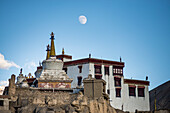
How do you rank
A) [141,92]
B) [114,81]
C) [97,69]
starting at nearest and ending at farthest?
[97,69], [114,81], [141,92]

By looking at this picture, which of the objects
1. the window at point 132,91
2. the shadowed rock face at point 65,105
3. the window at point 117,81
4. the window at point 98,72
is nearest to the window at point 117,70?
the window at point 117,81

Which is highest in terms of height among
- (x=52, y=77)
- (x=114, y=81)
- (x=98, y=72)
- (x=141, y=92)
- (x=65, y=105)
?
(x=98, y=72)

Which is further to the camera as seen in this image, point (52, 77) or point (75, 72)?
point (75, 72)

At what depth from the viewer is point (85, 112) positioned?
35.4m

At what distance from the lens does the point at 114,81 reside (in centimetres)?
6034

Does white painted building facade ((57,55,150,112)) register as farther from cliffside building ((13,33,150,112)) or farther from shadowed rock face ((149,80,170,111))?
shadowed rock face ((149,80,170,111))

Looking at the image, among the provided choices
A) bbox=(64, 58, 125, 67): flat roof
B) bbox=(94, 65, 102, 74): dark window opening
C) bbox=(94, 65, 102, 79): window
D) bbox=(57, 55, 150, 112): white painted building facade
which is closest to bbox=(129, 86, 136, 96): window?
bbox=(57, 55, 150, 112): white painted building facade

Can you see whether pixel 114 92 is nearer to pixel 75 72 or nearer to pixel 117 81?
pixel 117 81

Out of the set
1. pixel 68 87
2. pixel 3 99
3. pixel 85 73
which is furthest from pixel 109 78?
pixel 3 99

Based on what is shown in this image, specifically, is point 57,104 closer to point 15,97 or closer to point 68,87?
point 15,97

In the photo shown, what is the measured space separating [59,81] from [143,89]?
25.2 meters

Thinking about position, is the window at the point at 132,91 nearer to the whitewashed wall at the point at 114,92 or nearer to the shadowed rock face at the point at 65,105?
the whitewashed wall at the point at 114,92

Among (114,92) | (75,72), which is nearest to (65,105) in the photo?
(75,72)

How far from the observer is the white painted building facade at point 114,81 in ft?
193
